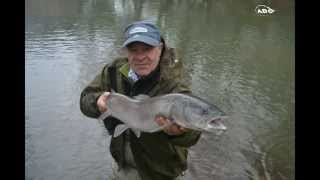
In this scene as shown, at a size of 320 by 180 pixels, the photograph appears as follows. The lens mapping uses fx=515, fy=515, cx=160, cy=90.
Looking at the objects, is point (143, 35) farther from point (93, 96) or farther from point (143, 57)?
point (93, 96)

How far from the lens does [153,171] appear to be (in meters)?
4.31

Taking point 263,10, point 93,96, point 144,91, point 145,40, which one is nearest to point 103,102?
point 93,96

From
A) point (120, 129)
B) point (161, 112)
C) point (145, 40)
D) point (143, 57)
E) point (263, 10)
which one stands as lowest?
point (263, 10)

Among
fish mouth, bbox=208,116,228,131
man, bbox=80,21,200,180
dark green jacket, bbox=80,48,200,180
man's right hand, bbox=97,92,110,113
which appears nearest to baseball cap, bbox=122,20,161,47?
man, bbox=80,21,200,180

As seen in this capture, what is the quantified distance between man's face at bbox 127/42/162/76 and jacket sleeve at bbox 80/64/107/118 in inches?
13.9

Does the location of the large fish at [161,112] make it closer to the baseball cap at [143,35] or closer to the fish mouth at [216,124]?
the fish mouth at [216,124]

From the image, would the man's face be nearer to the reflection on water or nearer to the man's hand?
the man's hand

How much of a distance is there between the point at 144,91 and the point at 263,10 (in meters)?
25.0

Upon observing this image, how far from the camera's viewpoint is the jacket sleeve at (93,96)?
13.9 feet

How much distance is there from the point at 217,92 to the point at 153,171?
8.89m

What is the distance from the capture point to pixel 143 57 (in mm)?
4086

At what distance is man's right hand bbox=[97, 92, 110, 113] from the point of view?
13.4 feet
